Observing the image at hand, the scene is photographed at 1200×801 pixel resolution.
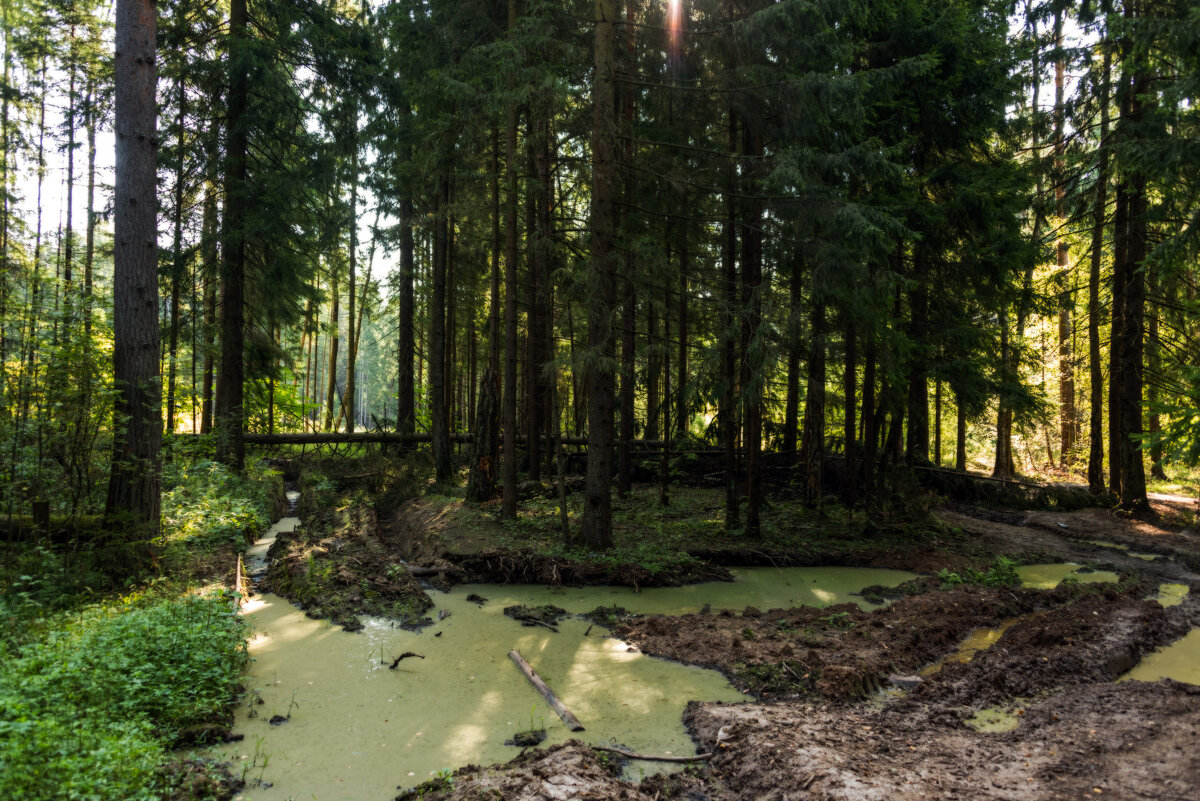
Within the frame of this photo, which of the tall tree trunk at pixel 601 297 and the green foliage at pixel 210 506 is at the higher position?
the tall tree trunk at pixel 601 297

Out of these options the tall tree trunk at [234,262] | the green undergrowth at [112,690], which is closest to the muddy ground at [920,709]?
the green undergrowth at [112,690]

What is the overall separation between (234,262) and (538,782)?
1389cm

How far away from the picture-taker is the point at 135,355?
7473 mm

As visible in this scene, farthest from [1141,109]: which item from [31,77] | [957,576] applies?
[31,77]

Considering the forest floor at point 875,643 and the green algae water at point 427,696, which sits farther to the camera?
the green algae water at point 427,696

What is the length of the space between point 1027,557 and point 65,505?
46.9 ft

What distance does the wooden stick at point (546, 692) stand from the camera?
486cm

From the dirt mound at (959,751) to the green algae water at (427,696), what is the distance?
53 centimetres

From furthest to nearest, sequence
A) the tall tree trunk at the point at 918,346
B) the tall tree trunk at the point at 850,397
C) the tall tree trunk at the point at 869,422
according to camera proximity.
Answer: the tall tree trunk at the point at 918,346 → the tall tree trunk at the point at 869,422 → the tall tree trunk at the point at 850,397

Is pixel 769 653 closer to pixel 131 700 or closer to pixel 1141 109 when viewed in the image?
pixel 131 700

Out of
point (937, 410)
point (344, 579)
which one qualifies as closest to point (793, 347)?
point (344, 579)

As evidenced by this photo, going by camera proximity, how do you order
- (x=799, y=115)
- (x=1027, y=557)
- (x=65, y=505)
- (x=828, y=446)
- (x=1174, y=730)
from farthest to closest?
(x=828, y=446) < (x=1027, y=557) < (x=799, y=115) < (x=65, y=505) < (x=1174, y=730)

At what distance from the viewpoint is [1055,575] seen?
32.8 feet

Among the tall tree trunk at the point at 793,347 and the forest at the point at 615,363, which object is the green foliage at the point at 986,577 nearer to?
the forest at the point at 615,363
